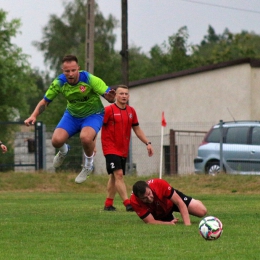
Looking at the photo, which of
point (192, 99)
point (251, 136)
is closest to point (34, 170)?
point (251, 136)

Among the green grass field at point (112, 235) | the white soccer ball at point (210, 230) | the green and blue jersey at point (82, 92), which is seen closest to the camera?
the green grass field at point (112, 235)

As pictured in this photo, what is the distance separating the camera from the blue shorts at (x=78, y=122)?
13.6 metres

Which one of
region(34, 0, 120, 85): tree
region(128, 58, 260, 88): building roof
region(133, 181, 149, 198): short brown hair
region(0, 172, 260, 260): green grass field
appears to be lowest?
region(0, 172, 260, 260): green grass field

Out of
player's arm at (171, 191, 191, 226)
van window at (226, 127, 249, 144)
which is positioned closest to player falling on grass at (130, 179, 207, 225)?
player's arm at (171, 191, 191, 226)

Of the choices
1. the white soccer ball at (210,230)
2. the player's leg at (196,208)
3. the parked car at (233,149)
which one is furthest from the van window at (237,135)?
the white soccer ball at (210,230)

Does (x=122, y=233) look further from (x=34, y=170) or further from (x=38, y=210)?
(x=34, y=170)

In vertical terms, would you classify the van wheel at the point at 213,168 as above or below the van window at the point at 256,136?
below

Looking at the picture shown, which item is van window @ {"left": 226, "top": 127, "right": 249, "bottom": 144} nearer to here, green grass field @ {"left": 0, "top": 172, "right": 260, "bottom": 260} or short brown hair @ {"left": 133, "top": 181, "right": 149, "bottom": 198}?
green grass field @ {"left": 0, "top": 172, "right": 260, "bottom": 260}

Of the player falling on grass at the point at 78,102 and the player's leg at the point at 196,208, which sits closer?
the player's leg at the point at 196,208

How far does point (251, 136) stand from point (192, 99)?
490 inches

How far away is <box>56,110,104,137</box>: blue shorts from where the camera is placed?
13.6 m

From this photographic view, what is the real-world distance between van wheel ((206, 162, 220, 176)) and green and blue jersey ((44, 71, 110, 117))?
11120mm

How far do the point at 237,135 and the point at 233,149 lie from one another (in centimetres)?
48

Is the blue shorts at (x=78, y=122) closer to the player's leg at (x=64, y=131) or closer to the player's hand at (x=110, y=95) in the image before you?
the player's leg at (x=64, y=131)
